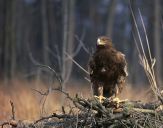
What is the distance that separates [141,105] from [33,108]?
213 inches

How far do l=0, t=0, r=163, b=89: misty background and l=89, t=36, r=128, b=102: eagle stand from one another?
636cm

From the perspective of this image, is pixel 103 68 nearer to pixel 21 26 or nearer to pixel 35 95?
pixel 35 95

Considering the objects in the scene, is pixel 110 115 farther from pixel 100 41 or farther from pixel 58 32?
pixel 58 32

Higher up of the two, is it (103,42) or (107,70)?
(103,42)

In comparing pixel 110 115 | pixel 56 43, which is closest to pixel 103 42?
pixel 110 115

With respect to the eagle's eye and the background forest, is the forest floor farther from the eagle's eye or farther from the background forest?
the eagle's eye

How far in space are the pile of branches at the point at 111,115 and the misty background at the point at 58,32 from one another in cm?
752

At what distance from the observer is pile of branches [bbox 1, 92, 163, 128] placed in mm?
7539

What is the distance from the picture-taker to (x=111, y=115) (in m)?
7.54

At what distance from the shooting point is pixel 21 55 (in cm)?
4244

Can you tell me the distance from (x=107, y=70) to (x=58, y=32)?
123 ft

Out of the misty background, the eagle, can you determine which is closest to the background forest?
the misty background

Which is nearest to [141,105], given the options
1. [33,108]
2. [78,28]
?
[33,108]

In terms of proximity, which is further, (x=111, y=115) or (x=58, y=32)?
(x=58, y=32)
